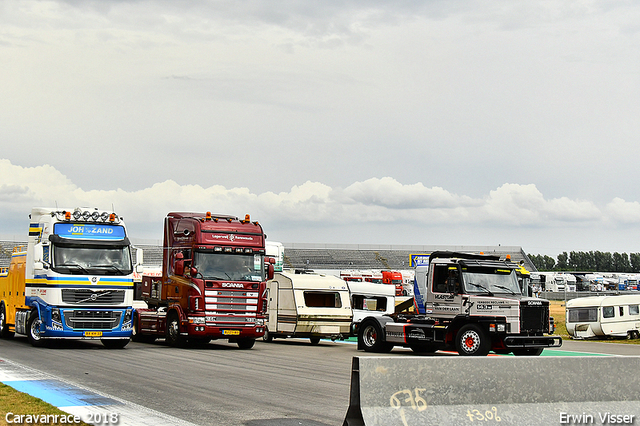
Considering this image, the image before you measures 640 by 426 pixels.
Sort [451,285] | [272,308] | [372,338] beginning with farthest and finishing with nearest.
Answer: [272,308], [372,338], [451,285]

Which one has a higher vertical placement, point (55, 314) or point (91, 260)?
point (91, 260)

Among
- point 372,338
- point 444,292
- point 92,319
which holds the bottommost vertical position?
point 372,338

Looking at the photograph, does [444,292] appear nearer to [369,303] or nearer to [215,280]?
[215,280]

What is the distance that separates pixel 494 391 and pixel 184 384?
6.58 m

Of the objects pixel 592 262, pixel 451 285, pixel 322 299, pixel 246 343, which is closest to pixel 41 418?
pixel 451 285

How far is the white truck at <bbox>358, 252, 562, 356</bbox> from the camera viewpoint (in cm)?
2009

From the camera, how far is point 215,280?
22609 mm

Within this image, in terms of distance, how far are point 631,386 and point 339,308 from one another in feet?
59.2

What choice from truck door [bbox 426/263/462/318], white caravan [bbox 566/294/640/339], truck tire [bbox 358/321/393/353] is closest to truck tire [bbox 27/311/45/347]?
truck tire [bbox 358/321/393/353]

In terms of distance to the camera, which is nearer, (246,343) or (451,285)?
(451,285)

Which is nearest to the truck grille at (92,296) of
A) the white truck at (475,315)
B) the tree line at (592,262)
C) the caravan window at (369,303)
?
the white truck at (475,315)

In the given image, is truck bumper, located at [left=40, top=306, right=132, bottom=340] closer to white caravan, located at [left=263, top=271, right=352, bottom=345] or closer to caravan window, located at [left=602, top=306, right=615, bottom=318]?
white caravan, located at [left=263, top=271, right=352, bottom=345]

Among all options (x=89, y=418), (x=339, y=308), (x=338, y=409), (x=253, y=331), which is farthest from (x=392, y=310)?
(x=89, y=418)

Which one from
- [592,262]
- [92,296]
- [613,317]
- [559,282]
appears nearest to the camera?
[92,296]
